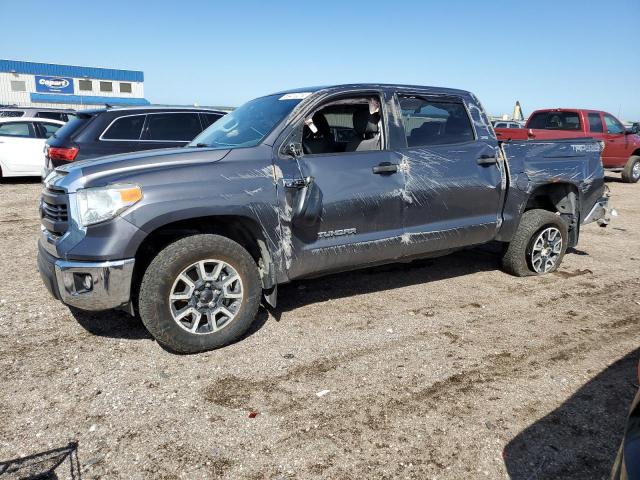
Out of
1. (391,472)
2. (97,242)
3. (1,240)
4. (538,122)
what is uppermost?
(538,122)

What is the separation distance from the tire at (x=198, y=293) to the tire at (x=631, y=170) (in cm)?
1472

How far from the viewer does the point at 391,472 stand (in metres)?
2.42

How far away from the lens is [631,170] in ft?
48.4

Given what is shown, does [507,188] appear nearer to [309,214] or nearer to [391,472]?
[309,214]

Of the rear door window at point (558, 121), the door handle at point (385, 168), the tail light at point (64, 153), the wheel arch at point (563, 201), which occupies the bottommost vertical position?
the wheel arch at point (563, 201)

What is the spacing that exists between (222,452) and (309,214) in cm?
183

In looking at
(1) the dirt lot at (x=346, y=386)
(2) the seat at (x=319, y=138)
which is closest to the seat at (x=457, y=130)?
(2) the seat at (x=319, y=138)

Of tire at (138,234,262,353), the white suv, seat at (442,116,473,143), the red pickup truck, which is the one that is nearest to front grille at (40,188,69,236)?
tire at (138,234,262,353)

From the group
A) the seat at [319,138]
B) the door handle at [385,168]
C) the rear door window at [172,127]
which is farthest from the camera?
the rear door window at [172,127]

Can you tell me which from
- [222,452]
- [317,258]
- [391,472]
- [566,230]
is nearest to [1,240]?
[317,258]

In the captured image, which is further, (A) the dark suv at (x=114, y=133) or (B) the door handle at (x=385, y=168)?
(A) the dark suv at (x=114, y=133)

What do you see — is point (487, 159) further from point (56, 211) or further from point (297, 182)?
point (56, 211)

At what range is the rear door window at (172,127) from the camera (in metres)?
8.03

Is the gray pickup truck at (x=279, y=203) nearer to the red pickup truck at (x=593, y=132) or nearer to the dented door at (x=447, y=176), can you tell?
the dented door at (x=447, y=176)
